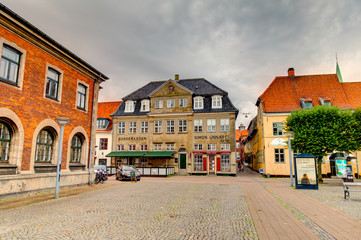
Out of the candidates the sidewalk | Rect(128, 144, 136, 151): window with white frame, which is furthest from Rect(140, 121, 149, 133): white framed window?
the sidewalk

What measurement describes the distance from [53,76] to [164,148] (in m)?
21.4

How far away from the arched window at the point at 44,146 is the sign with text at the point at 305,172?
1563 centimetres

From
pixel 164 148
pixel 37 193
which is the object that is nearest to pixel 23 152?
pixel 37 193

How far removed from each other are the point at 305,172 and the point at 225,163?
52.7 ft

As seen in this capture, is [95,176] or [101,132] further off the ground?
[101,132]

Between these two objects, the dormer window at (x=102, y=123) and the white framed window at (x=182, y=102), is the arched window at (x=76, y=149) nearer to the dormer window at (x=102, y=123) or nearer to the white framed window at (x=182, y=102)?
the white framed window at (x=182, y=102)

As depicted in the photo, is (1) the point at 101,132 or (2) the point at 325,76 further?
(1) the point at 101,132

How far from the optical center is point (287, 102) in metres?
31.1

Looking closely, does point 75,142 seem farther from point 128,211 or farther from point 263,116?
point 263,116

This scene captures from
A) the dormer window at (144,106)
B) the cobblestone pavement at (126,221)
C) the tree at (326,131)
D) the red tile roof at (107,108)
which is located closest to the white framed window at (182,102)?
the dormer window at (144,106)

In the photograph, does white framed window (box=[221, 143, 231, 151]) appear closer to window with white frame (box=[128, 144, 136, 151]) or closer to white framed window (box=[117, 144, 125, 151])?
window with white frame (box=[128, 144, 136, 151])

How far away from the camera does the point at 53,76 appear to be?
48.1 ft

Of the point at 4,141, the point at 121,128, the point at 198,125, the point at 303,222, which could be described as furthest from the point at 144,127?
the point at 303,222

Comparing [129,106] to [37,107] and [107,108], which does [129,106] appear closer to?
[107,108]
